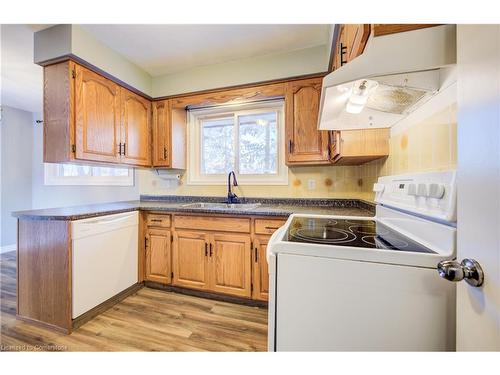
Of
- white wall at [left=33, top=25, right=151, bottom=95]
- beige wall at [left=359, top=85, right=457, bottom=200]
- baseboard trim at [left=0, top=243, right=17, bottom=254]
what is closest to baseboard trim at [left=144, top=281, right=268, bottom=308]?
beige wall at [left=359, top=85, right=457, bottom=200]

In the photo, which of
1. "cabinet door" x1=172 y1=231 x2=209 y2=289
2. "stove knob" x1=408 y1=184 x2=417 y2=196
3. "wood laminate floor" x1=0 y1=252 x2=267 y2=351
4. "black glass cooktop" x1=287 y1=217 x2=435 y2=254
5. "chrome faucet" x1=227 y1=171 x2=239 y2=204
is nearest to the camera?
"black glass cooktop" x1=287 y1=217 x2=435 y2=254

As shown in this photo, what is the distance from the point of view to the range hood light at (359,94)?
2.81ft

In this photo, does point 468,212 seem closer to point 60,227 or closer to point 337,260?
point 337,260

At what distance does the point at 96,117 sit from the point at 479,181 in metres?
2.46

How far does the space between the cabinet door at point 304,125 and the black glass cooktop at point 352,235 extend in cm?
87

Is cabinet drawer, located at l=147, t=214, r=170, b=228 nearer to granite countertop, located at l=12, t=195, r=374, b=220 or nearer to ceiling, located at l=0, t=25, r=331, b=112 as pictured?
granite countertop, located at l=12, t=195, r=374, b=220

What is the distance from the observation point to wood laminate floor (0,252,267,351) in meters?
1.37

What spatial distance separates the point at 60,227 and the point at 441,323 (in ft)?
6.84

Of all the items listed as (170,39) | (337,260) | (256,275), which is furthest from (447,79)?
(170,39)

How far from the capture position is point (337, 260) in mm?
707

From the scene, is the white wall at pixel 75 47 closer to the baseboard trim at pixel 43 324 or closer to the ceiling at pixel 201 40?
the ceiling at pixel 201 40

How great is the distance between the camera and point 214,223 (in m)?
1.90

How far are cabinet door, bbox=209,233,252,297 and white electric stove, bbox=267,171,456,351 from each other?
1044mm

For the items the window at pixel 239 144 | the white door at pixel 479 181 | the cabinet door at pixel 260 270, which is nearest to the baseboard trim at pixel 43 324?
the cabinet door at pixel 260 270
